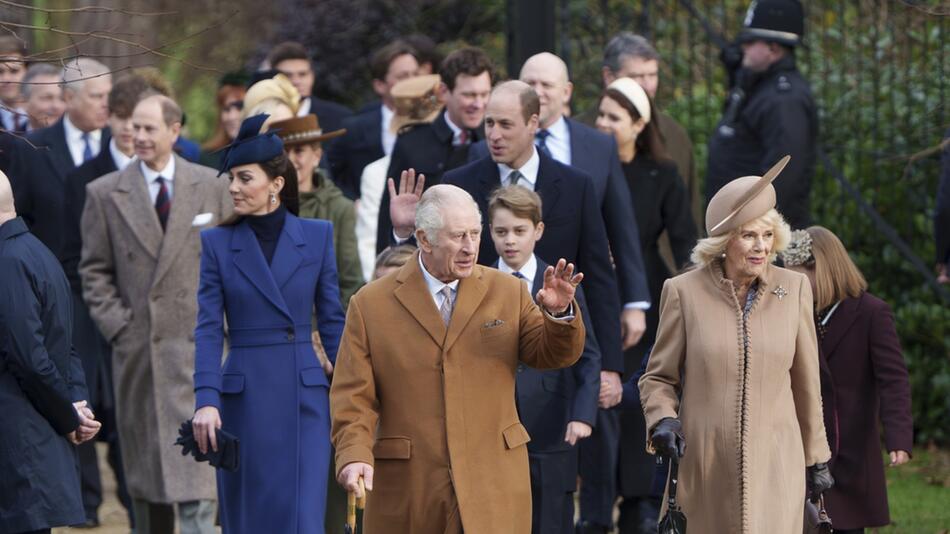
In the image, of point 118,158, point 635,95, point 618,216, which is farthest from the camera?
point 118,158

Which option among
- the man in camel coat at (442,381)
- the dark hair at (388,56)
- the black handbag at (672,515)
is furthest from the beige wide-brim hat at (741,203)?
the dark hair at (388,56)

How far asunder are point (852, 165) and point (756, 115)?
1.85 metres

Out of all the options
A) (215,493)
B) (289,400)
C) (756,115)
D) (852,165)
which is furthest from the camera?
(852,165)

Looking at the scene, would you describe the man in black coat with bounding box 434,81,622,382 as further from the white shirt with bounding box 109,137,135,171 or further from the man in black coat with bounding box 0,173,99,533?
the white shirt with bounding box 109,137,135,171

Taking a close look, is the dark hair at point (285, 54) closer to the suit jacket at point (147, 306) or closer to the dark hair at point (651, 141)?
the suit jacket at point (147, 306)

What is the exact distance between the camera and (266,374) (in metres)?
7.59

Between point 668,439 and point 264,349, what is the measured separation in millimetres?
2166

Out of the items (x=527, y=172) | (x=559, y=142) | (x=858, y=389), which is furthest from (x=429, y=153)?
(x=858, y=389)

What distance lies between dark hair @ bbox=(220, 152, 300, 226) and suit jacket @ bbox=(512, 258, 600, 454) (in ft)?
3.80

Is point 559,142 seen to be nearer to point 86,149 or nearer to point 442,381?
point 442,381

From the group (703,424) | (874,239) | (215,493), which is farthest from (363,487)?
(874,239)

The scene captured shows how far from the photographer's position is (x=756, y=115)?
10.2 meters

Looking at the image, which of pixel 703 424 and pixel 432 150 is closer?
pixel 703 424

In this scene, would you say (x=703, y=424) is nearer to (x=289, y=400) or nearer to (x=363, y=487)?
(x=363, y=487)
